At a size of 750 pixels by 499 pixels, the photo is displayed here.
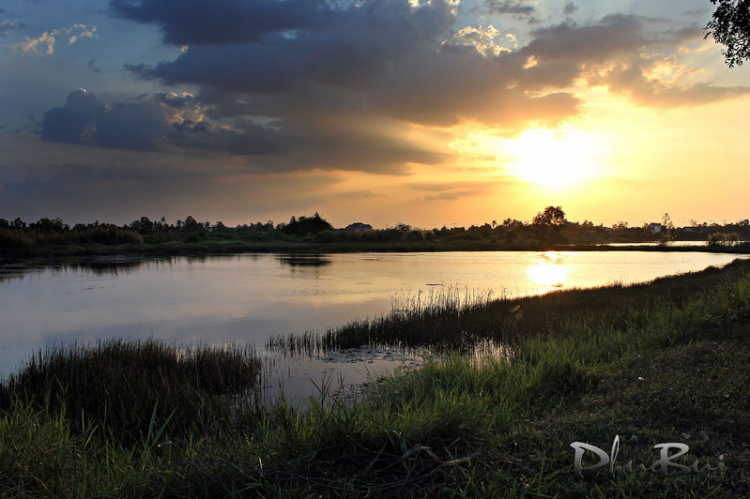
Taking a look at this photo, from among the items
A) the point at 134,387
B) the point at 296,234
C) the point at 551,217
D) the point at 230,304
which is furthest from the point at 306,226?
the point at 134,387

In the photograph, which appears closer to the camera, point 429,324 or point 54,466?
point 54,466

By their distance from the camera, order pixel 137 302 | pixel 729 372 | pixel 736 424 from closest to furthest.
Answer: pixel 736 424, pixel 729 372, pixel 137 302

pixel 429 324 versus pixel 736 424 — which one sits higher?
pixel 736 424

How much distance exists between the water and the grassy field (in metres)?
2.68

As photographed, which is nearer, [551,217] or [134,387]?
[134,387]

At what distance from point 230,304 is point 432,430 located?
19.1 m

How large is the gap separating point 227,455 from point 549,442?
119 inches

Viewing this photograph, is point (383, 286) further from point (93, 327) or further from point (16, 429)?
point (16, 429)

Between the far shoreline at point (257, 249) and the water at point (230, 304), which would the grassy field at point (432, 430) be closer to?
the water at point (230, 304)

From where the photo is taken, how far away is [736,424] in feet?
14.5

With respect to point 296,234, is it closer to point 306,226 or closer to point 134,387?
point 306,226

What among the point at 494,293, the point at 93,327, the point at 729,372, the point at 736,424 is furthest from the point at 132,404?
the point at 494,293

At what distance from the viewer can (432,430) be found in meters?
4.13

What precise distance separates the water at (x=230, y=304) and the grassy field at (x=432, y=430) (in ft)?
8.79
